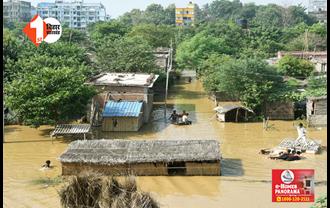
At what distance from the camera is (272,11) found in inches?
3344

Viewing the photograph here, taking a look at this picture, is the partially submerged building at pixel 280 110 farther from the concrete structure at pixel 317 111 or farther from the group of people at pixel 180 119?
the group of people at pixel 180 119

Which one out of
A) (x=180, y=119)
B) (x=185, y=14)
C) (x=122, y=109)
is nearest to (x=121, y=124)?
(x=122, y=109)

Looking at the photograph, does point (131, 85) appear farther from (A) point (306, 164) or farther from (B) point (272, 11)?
(B) point (272, 11)

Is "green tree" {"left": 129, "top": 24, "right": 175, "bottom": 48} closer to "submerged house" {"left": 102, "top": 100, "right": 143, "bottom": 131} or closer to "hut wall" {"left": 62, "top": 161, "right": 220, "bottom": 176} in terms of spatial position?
"submerged house" {"left": 102, "top": 100, "right": 143, "bottom": 131}

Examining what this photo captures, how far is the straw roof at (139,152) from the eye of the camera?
1507cm

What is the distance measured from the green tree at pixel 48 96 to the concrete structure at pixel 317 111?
10068mm

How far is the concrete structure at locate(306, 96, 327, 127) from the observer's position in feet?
72.6

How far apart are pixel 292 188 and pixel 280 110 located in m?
12.9

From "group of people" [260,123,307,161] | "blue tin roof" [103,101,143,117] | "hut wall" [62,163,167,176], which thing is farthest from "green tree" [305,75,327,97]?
"hut wall" [62,163,167,176]

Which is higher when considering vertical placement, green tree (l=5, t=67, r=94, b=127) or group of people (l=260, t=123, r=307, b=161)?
green tree (l=5, t=67, r=94, b=127)

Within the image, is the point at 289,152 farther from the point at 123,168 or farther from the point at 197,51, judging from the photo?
the point at 197,51

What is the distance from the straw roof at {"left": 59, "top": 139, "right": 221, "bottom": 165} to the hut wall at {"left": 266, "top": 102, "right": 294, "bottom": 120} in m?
8.83

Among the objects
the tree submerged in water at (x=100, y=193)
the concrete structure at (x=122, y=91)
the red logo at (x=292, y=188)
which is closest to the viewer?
the tree submerged in water at (x=100, y=193)

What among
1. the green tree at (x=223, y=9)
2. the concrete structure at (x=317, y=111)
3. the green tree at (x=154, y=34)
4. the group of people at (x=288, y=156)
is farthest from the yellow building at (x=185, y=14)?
the group of people at (x=288, y=156)
